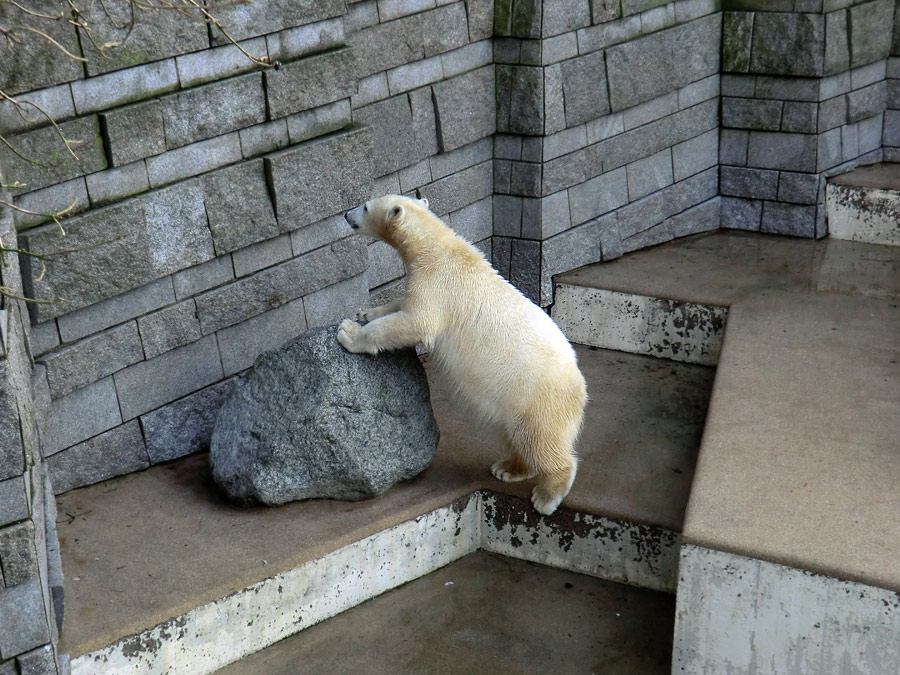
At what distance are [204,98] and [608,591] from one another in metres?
2.34

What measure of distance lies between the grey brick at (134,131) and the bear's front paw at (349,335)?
2.99 feet

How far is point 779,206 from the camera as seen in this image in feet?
19.9

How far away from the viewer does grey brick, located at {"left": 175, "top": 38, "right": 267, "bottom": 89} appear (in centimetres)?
369

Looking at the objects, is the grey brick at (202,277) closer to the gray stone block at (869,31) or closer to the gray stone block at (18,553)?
the gray stone block at (18,553)

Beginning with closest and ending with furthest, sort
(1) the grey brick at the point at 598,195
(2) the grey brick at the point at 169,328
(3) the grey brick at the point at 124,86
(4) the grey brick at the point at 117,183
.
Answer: (3) the grey brick at the point at 124,86
(4) the grey brick at the point at 117,183
(2) the grey brick at the point at 169,328
(1) the grey brick at the point at 598,195

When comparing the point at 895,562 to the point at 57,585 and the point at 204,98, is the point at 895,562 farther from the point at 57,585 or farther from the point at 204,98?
the point at 204,98

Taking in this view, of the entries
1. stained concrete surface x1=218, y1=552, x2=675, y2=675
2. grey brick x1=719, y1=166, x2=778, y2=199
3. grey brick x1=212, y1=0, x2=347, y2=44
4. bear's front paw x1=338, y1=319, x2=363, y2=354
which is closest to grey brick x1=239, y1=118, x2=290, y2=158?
grey brick x1=212, y1=0, x2=347, y2=44

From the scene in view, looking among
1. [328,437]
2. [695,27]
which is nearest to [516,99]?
[695,27]

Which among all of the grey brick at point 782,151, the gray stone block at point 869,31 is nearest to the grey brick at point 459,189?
the grey brick at point 782,151

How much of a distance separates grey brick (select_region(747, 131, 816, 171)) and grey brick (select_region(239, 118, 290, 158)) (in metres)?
3.11

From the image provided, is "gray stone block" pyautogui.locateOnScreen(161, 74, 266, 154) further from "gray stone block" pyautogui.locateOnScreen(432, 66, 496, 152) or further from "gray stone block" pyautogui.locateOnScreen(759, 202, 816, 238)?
"gray stone block" pyautogui.locateOnScreen(759, 202, 816, 238)

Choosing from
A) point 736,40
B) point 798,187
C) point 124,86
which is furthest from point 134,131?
point 798,187

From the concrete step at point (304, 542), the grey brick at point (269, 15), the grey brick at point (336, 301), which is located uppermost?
the grey brick at point (269, 15)

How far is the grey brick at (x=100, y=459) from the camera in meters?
3.73
